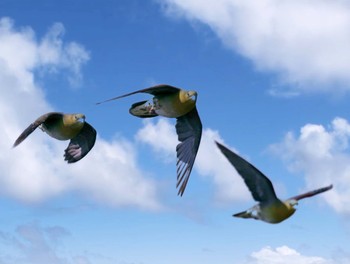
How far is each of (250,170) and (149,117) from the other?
6.79 metres

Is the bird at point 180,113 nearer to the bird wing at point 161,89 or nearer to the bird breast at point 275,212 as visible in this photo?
the bird wing at point 161,89

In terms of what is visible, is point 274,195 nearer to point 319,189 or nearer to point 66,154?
point 319,189

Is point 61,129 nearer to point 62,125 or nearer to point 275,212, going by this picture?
point 62,125

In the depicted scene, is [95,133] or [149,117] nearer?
[149,117]

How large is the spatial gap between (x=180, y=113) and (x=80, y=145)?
13.5 ft

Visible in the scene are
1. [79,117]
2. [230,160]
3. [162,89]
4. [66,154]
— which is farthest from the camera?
[66,154]

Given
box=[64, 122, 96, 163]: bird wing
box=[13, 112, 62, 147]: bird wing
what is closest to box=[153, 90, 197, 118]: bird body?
box=[13, 112, 62, 147]: bird wing

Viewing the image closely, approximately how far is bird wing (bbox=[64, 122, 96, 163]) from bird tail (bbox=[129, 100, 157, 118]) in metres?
2.04

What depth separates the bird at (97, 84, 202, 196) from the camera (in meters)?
16.7

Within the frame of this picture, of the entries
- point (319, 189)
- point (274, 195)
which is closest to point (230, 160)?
point (274, 195)

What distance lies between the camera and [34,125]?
56.9ft

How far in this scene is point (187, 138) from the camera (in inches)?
768

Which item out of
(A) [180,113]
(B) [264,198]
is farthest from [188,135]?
(B) [264,198]

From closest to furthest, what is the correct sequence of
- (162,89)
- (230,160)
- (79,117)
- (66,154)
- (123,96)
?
(230,160) → (123,96) → (162,89) → (79,117) → (66,154)
